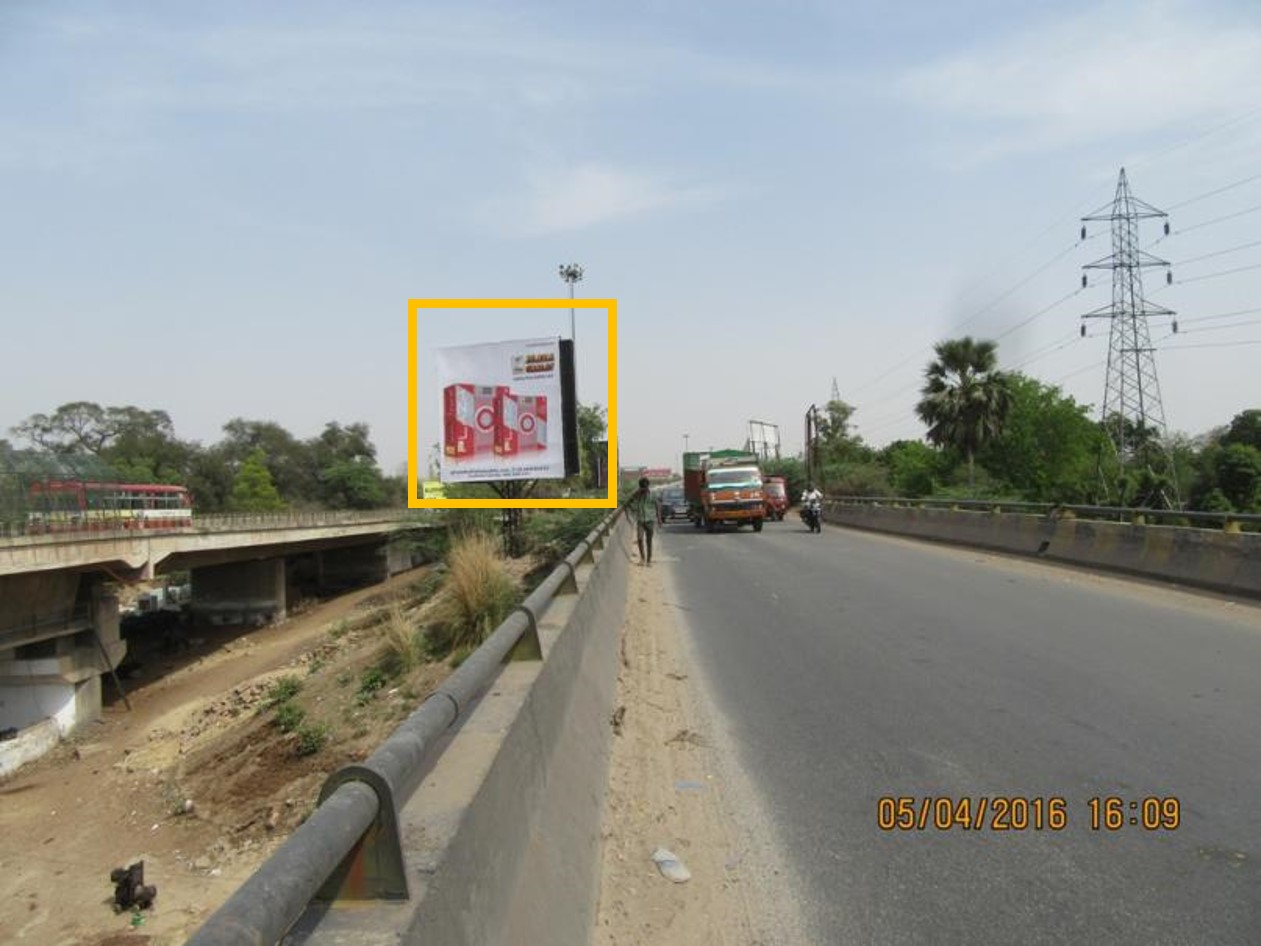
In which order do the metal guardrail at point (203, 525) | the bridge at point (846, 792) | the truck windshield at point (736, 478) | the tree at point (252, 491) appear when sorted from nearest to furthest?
1. the bridge at point (846, 792)
2. the metal guardrail at point (203, 525)
3. the truck windshield at point (736, 478)
4. the tree at point (252, 491)

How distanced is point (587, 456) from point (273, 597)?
19.2 metres

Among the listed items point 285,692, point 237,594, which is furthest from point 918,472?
point 285,692

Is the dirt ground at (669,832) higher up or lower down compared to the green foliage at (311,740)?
higher up

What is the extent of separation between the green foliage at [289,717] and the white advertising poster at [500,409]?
9.64m

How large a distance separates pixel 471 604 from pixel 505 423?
449 inches

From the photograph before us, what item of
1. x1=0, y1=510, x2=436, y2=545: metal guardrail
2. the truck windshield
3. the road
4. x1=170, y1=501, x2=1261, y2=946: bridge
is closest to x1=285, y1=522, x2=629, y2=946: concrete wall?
x1=170, y1=501, x2=1261, y2=946: bridge

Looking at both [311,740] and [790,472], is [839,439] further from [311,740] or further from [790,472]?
[311,740]

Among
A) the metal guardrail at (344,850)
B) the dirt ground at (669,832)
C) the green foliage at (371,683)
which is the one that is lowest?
the green foliage at (371,683)

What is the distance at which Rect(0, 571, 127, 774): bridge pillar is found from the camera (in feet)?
94.4

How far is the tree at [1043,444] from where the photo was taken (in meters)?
64.1

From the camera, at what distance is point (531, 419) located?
24.6m

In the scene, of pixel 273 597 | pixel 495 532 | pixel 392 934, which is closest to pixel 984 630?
pixel 392 934
